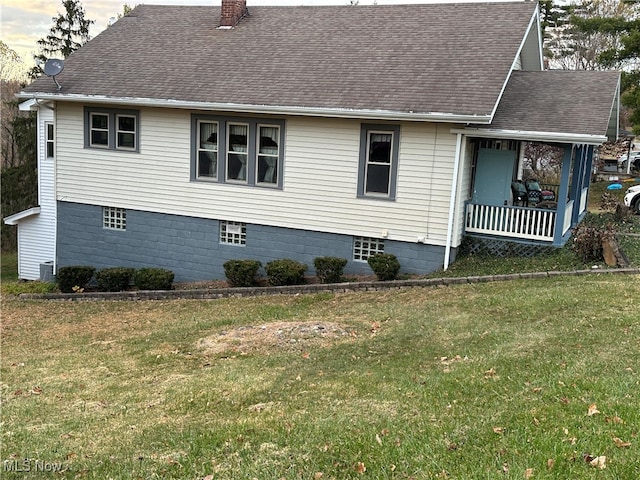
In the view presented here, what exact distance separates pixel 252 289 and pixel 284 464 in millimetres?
9104

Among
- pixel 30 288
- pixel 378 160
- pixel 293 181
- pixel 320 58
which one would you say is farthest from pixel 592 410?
pixel 30 288

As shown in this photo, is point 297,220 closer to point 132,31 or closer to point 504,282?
point 504,282

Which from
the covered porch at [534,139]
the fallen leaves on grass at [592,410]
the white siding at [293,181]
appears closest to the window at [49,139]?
the white siding at [293,181]

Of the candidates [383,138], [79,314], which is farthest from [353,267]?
[79,314]

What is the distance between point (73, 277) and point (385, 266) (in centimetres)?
863

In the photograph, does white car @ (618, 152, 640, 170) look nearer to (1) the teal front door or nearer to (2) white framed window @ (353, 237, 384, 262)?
(1) the teal front door

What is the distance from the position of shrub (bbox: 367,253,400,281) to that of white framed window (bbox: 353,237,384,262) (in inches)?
26.9

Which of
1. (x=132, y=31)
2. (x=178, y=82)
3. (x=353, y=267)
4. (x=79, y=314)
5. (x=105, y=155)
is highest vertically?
(x=132, y=31)

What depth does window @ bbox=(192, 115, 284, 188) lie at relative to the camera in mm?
15211

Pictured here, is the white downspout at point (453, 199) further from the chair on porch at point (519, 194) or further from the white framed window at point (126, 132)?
the white framed window at point (126, 132)

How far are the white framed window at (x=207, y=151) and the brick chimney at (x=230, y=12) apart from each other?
4.62 m

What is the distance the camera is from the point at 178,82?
16109 millimetres

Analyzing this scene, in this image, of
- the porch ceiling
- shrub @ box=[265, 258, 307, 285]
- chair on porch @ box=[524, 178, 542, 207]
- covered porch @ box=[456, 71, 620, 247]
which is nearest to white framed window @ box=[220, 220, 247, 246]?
shrub @ box=[265, 258, 307, 285]

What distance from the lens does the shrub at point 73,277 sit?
16469 millimetres
